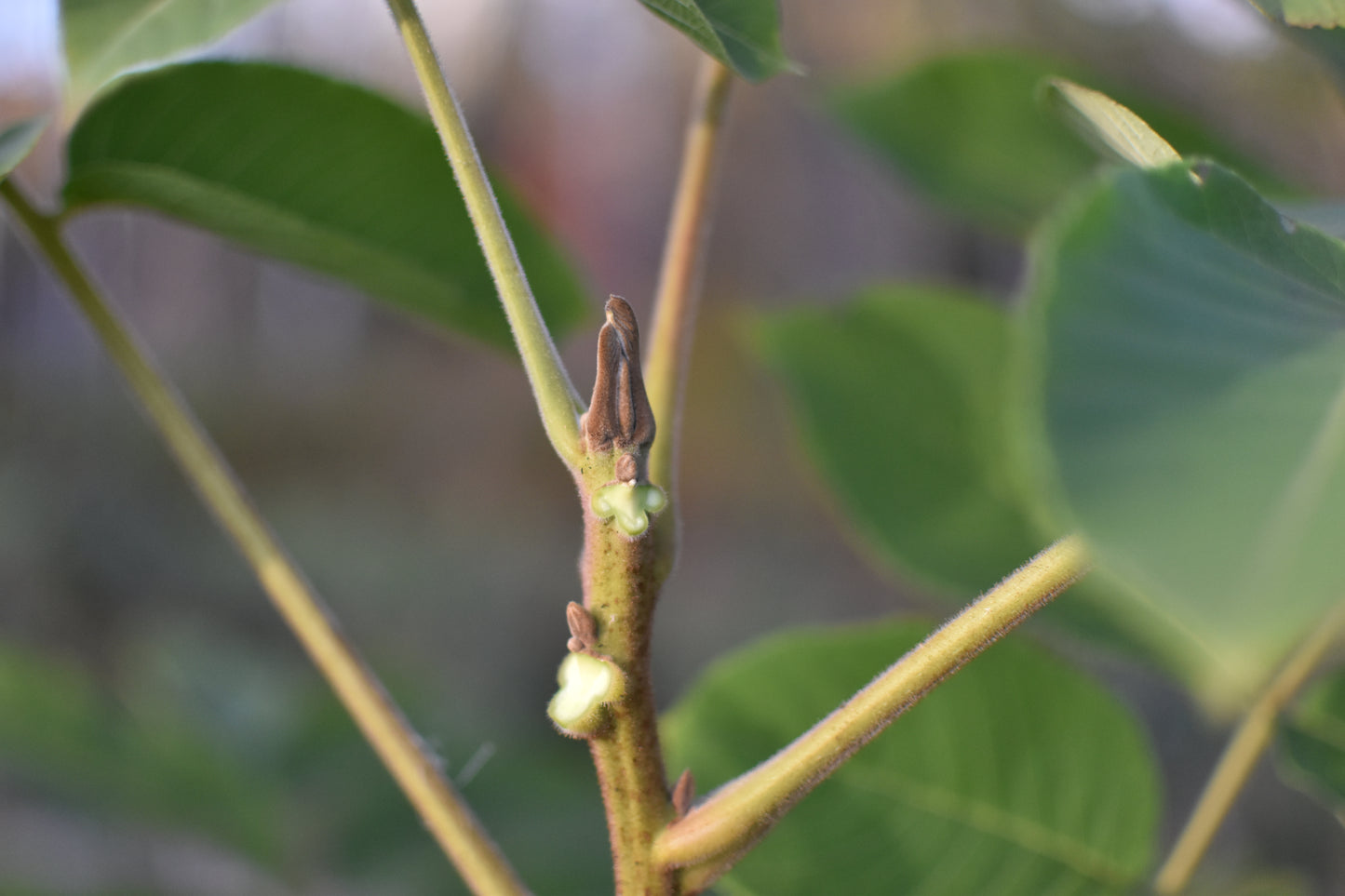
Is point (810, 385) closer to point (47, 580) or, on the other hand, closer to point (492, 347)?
point (492, 347)

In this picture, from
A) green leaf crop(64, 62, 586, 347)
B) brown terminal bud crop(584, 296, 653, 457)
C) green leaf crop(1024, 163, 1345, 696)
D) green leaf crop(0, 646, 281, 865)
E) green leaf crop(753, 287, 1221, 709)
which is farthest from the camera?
green leaf crop(0, 646, 281, 865)

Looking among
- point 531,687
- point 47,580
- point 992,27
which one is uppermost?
point 992,27

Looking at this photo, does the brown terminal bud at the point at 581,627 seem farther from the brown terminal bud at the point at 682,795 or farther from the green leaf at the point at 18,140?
Result: the green leaf at the point at 18,140

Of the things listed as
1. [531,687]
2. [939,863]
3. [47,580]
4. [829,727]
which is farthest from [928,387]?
[47,580]

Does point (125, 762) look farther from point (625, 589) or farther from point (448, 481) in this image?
point (448, 481)

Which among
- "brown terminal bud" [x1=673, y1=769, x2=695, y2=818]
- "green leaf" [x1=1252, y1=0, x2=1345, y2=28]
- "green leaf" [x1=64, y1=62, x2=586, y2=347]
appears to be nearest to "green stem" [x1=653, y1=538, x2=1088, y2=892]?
"brown terminal bud" [x1=673, y1=769, x2=695, y2=818]

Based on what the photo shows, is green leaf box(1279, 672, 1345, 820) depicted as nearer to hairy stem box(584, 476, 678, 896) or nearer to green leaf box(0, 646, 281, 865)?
hairy stem box(584, 476, 678, 896)

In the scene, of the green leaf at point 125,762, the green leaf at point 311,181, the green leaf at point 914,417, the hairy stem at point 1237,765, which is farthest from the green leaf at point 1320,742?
the green leaf at point 125,762
